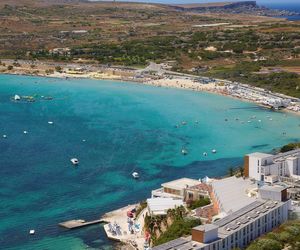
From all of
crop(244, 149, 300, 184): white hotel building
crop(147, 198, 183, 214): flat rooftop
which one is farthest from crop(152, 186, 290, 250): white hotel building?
crop(147, 198, 183, 214): flat rooftop

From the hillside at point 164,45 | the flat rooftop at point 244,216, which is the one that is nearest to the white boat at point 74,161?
the flat rooftop at point 244,216

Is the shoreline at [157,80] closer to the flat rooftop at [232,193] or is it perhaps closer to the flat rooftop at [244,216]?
the flat rooftop at [232,193]

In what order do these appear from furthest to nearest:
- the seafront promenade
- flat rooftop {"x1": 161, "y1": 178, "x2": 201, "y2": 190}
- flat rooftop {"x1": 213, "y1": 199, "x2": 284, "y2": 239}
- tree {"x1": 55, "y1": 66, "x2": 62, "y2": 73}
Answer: tree {"x1": 55, "y1": 66, "x2": 62, "y2": 73} < flat rooftop {"x1": 161, "y1": 178, "x2": 201, "y2": 190} < the seafront promenade < flat rooftop {"x1": 213, "y1": 199, "x2": 284, "y2": 239}

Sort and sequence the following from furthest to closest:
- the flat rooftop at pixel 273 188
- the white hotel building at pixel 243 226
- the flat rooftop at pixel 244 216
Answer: the flat rooftop at pixel 273 188 → the flat rooftop at pixel 244 216 → the white hotel building at pixel 243 226

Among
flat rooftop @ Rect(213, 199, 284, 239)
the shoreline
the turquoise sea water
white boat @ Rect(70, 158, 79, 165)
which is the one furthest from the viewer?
the shoreline

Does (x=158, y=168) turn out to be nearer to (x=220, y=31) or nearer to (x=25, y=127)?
(x=25, y=127)

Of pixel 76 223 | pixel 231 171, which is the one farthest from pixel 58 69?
pixel 76 223

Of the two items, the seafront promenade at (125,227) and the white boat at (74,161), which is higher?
the white boat at (74,161)

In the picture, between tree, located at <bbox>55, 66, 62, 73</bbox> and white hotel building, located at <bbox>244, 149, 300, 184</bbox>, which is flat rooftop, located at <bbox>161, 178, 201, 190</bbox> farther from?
tree, located at <bbox>55, 66, 62, 73</bbox>

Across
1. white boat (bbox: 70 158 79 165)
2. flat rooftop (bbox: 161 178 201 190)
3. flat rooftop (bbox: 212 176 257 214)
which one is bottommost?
white boat (bbox: 70 158 79 165)
